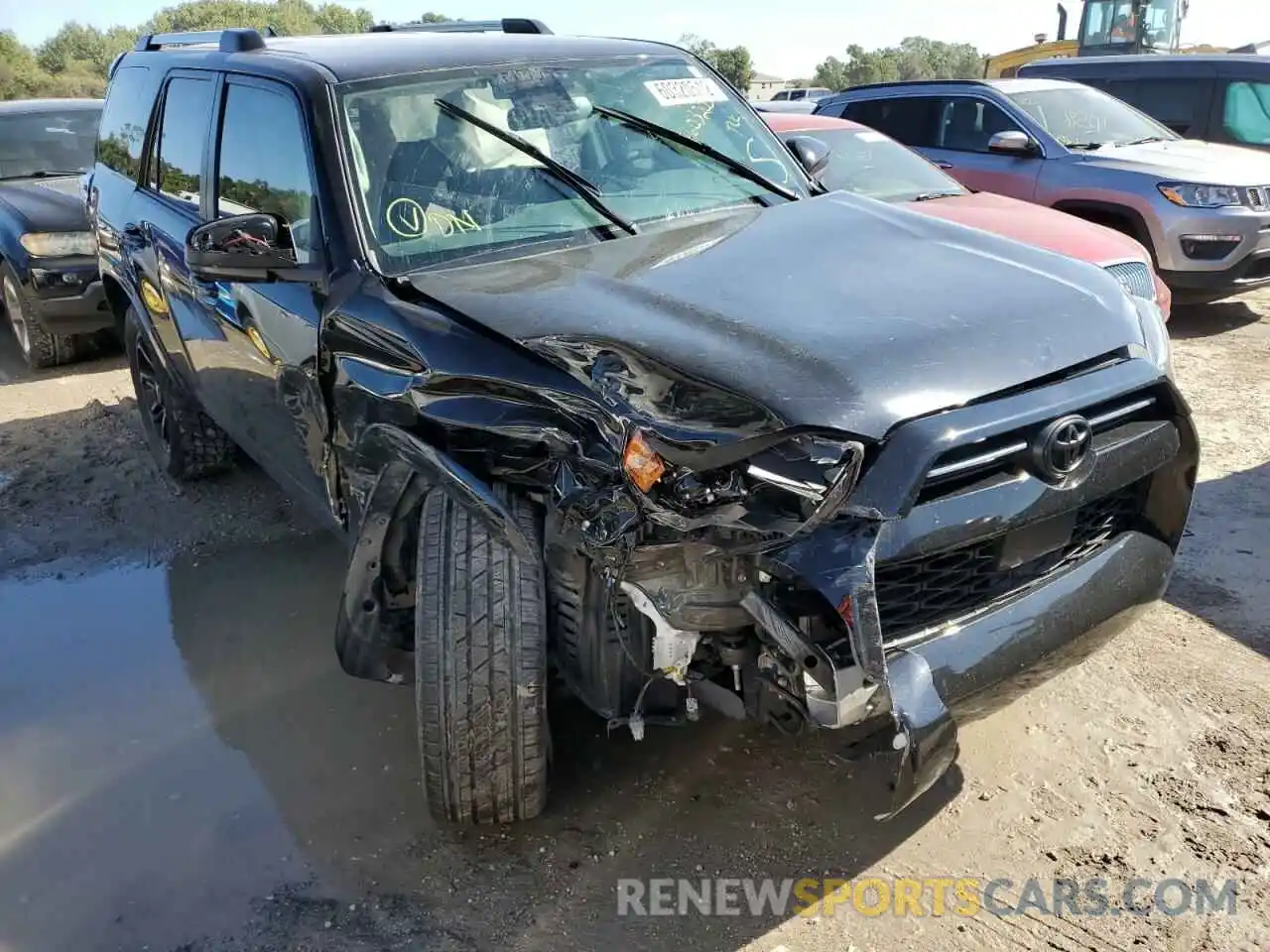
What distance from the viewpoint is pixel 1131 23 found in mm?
14750

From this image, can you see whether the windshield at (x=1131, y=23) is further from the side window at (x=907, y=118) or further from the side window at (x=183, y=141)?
the side window at (x=183, y=141)

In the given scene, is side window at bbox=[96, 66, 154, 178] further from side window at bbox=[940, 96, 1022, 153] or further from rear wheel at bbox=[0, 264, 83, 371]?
side window at bbox=[940, 96, 1022, 153]

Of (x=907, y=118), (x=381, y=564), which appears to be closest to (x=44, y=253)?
(x=381, y=564)

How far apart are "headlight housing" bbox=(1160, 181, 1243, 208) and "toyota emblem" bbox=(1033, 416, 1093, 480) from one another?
5.86 metres

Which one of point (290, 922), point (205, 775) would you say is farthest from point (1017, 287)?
point (205, 775)

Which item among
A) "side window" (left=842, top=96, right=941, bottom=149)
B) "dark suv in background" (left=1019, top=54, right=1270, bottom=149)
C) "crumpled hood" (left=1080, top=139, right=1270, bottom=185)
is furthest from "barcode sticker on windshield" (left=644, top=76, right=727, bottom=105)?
"dark suv in background" (left=1019, top=54, right=1270, bottom=149)

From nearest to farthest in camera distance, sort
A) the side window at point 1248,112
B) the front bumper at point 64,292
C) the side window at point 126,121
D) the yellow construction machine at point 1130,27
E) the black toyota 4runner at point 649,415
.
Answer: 1. the black toyota 4runner at point 649,415
2. the side window at point 126,121
3. the front bumper at point 64,292
4. the side window at point 1248,112
5. the yellow construction machine at point 1130,27

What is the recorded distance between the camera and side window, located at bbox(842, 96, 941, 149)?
344 inches

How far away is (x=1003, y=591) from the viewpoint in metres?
2.46

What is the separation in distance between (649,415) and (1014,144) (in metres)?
6.64

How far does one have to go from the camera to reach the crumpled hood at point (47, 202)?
7.27m

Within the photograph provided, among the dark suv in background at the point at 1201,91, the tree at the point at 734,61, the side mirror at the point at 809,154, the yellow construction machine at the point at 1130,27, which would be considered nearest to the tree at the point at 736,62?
the tree at the point at 734,61

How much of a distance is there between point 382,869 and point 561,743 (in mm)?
640

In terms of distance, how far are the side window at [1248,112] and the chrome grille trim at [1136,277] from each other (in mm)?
4399
